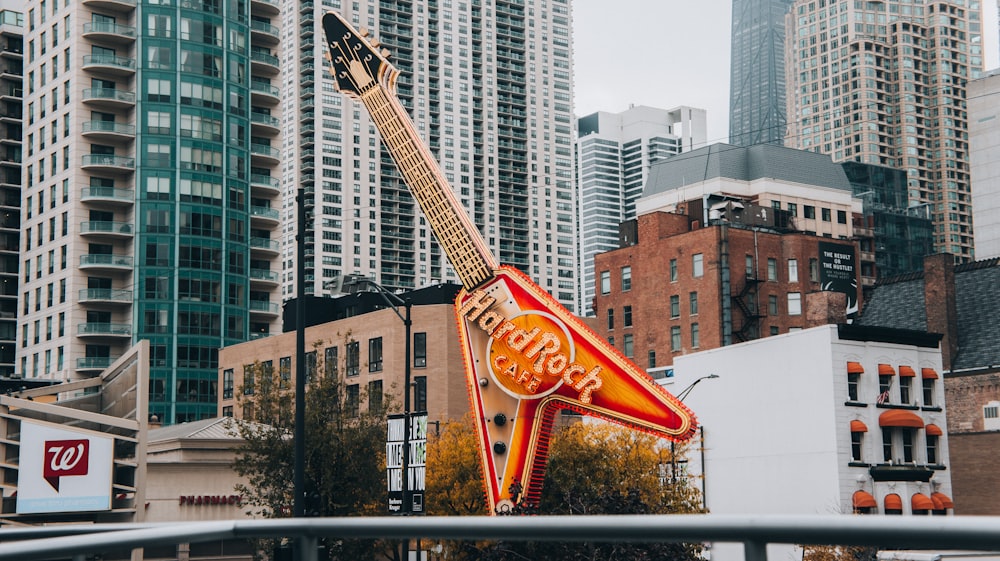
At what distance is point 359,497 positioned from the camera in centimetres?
4662

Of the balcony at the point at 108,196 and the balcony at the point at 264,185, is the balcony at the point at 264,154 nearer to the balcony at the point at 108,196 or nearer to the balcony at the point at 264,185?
the balcony at the point at 264,185

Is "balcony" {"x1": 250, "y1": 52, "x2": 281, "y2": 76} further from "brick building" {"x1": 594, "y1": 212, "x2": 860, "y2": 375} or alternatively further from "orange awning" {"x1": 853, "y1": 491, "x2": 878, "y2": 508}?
"orange awning" {"x1": 853, "y1": 491, "x2": 878, "y2": 508}

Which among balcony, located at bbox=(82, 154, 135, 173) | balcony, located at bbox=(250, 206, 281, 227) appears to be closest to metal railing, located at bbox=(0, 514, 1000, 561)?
balcony, located at bbox=(82, 154, 135, 173)

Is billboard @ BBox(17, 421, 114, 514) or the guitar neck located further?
the guitar neck

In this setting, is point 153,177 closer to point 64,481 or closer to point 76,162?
point 76,162

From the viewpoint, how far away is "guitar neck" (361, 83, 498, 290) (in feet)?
170

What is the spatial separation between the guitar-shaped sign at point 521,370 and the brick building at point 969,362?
90.7 ft

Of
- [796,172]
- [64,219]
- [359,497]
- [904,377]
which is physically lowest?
[359,497]

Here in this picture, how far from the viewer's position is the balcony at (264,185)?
4663 inches

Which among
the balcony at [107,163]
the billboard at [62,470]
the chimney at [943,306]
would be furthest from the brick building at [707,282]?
the billboard at [62,470]

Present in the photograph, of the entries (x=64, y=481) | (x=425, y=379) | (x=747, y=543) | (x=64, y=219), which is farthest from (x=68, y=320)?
(x=747, y=543)

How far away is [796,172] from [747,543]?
140653 mm

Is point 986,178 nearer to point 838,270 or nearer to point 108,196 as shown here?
point 838,270

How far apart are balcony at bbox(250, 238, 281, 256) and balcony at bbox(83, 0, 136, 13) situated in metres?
24.1
